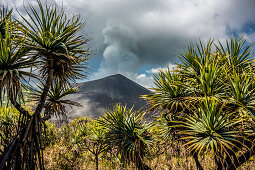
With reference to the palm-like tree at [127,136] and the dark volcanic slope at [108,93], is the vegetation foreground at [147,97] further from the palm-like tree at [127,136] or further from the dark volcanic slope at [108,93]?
the dark volcanic slope at [108,93]

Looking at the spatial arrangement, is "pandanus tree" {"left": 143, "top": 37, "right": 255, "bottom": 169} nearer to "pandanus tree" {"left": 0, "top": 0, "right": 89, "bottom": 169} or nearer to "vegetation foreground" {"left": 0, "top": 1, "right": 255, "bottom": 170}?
"vegetation foreground" {"left": 0, "top": 1, "right": 255, "bottom": 170}

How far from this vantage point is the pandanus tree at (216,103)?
280cm

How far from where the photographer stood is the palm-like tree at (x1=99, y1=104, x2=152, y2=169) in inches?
154

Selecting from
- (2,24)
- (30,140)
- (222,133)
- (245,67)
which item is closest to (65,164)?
(30,140)

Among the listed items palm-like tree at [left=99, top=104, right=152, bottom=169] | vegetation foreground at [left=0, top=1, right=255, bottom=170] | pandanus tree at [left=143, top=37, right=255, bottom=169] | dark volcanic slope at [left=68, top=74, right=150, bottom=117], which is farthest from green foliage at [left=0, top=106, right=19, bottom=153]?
dark volcanic slope at [left=68, top=74, right=150, bottom=117]

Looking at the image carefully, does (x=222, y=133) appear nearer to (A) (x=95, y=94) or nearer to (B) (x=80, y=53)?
(B) (x=80, y=53)

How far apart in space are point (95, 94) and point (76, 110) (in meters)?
34.3

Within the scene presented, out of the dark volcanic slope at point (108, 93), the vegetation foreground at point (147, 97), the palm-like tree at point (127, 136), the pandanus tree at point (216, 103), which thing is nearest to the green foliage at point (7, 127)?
the vegetation foreground at point (147, 97)

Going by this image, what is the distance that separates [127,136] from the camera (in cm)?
409

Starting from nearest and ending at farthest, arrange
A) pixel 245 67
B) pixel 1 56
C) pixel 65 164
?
pixel 1 56
pixel 245 67
pixel 65 164

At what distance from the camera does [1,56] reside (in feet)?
7.70

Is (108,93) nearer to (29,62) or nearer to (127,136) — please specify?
(127,136)

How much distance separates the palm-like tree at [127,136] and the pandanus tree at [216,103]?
772 millimetres

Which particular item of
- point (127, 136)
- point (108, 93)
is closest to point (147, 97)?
point (127, 136)
